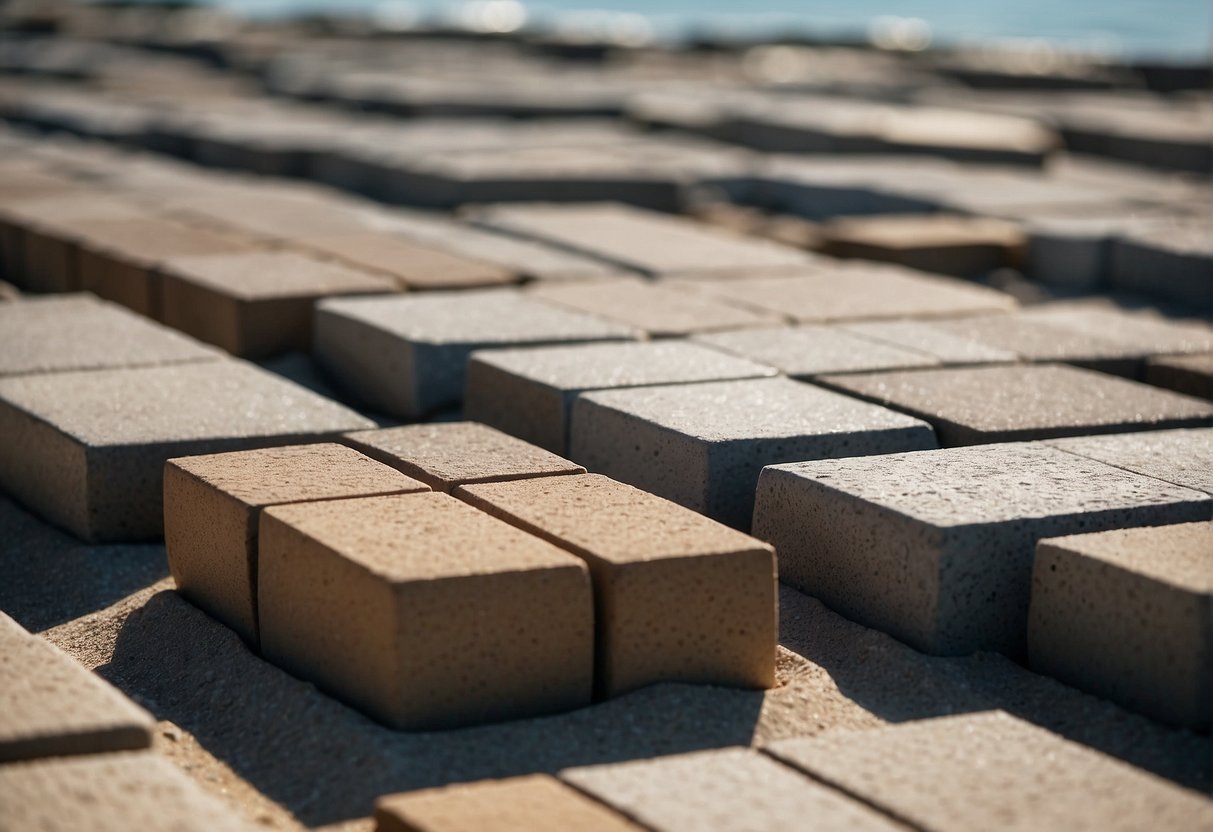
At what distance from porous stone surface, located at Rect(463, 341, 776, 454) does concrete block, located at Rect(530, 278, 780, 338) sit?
12.4 inches

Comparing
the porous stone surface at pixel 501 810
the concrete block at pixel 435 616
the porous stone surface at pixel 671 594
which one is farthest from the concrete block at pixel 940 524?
the porous stone surface at pixel 501 810

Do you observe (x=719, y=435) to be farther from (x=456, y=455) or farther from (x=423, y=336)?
(x=423, y=336)

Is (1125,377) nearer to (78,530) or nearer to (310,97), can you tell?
(78,530)

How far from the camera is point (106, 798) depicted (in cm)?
227

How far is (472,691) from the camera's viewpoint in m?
2.85

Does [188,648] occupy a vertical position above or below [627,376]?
below

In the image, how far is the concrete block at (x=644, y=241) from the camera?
616cm

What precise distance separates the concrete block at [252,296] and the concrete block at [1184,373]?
2382mm

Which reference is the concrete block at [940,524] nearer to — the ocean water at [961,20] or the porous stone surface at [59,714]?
the porous stone surface at [59,714]

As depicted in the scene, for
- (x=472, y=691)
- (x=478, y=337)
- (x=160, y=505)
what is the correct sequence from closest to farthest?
1. (x=472, y=691)
2. (x=160, y=505)
3. (x=478, y=337)

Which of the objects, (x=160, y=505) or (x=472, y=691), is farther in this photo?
(x=160, y=505)

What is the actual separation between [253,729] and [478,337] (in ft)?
6.46

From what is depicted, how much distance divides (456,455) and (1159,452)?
158cm

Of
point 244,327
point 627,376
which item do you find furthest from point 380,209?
point 627,376
